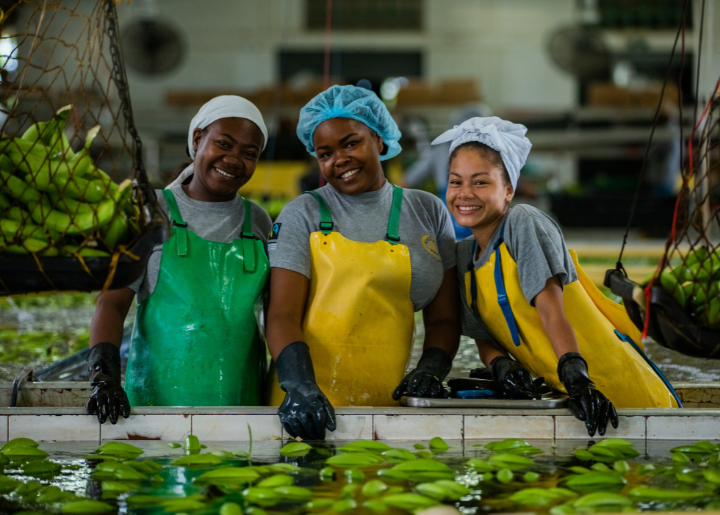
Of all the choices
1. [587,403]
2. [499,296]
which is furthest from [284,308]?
[587,403]

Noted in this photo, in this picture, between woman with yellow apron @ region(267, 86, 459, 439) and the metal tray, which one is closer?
the metal tray

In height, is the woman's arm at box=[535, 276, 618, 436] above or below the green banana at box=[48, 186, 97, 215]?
below

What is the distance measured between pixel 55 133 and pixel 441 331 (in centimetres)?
135

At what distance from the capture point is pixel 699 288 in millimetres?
1931

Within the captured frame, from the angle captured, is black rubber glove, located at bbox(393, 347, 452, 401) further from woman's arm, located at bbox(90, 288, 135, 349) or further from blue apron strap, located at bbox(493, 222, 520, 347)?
woman's arm, located at bbox(90, 288, 135, 349)

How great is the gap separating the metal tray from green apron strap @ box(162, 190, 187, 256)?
34.8 inches

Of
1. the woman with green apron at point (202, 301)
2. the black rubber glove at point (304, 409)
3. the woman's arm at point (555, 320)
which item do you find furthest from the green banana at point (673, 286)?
the woman with green apron at point (202, 301)

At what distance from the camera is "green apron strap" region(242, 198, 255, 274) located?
240 centimetres

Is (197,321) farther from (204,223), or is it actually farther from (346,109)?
(346,109)

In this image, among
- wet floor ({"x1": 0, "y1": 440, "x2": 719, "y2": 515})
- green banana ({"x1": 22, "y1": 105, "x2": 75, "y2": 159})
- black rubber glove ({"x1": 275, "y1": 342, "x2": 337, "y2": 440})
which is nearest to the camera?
wet floor ({"x1": 0, "y1": 440, "x2": 719, "y2": 515})

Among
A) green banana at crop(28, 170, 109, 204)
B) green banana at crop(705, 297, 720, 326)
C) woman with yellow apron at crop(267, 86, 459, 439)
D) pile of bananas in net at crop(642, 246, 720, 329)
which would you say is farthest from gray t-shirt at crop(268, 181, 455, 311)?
green banana at crop(705, 297, 720, 326)

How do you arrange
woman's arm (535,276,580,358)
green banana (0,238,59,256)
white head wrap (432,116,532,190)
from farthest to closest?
1. white head wrap (432,116,532,190)
2. woman's arm (535,276,580,358)
3. green banana (0,238,59,256)

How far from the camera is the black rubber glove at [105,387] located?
206 centimetres

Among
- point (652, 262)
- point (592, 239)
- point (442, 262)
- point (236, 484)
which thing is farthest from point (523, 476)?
point (592, 239)
